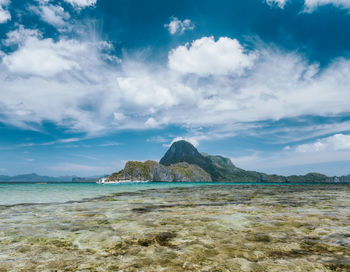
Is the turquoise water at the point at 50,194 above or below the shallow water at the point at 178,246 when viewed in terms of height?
below

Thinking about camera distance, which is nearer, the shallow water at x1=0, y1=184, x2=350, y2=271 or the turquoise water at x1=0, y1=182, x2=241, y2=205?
the shallow water at x1=0, y1=184, x2=350, y2=271

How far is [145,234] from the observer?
9250mm

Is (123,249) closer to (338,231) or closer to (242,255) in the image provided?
(242,255)

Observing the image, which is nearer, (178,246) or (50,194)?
(178,246)

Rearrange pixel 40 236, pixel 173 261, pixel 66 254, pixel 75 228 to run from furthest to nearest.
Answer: pixel 75 228, pixel 40 236, pixel 66 254, pixel 173 261

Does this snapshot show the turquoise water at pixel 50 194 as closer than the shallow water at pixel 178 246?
No

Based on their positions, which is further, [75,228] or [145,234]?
[75,228]

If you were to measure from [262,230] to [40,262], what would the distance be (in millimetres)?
8895

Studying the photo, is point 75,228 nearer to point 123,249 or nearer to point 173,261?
point 123,249

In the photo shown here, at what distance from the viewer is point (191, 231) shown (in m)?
9.66

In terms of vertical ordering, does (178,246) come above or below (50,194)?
above

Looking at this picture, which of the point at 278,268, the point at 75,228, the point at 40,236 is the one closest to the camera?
the point at 278,268

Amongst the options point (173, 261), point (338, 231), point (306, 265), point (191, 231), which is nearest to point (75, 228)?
point (191, 231)

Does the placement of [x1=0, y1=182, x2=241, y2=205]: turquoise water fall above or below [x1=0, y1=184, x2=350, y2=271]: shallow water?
below
